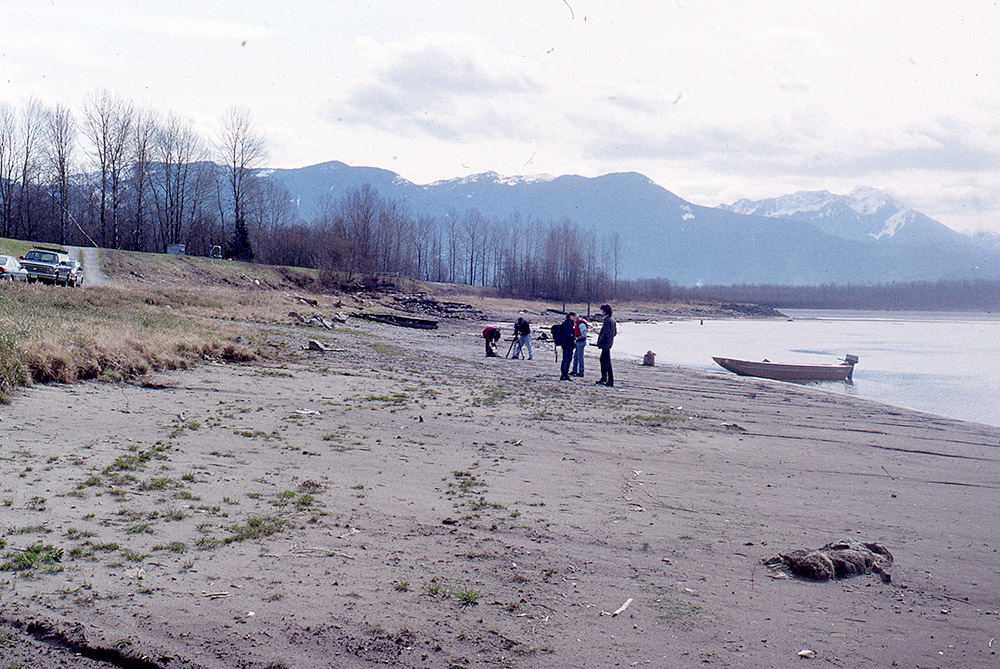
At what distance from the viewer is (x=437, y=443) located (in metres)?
10.4

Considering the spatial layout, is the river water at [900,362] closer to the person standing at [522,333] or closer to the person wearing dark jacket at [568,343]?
the person standing at [522,333]

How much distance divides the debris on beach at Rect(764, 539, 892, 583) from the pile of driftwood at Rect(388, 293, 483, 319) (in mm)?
47876

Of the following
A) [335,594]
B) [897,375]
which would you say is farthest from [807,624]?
[897,375]

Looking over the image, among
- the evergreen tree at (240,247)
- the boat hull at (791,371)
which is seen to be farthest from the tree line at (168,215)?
the boat hull at (791,371)

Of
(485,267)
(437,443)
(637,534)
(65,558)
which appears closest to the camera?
(65,558)

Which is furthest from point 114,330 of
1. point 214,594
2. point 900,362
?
point 900,362

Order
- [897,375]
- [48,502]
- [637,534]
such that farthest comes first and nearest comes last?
[897,375] < [637,534] < [48,502]

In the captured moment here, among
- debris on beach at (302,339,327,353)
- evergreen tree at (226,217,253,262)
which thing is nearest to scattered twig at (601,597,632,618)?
debris on beach at (302,339,327,353)

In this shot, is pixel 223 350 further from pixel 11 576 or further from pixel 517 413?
pixel 11 576

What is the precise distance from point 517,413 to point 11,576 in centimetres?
953

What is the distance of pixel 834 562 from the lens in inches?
239

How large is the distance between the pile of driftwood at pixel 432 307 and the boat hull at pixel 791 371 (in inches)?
1158

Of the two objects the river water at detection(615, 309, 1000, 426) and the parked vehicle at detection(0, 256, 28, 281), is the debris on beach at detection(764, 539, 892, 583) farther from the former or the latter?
the parked vehicle at detection(0, 256, 28, 281)

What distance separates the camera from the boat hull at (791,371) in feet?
89.0
